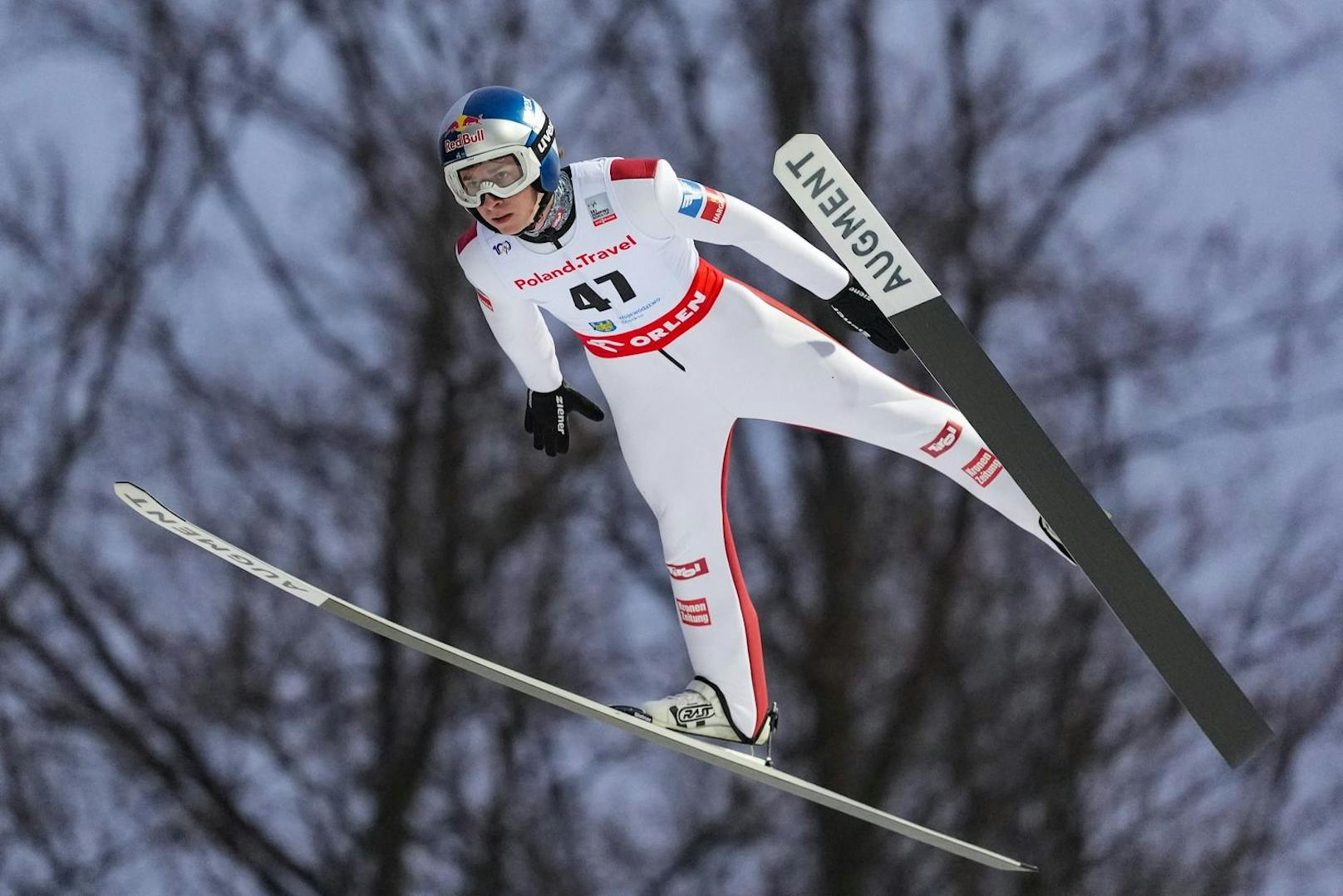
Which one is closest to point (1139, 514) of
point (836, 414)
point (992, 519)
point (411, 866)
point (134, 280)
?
point (992, 519)

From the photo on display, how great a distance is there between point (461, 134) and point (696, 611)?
1.22 meters

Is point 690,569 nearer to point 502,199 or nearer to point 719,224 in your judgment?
point 719,224

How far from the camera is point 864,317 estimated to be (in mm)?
4168

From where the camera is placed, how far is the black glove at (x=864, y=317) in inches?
163

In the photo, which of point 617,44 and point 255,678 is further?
point 617,44

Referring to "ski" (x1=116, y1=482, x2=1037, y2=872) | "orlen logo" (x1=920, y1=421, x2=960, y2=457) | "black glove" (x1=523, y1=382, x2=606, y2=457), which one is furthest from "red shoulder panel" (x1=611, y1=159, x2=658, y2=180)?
"ski" (x1=116, y1=482, x2=1037, y2=872)

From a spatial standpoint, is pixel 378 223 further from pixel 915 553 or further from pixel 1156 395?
pixel 1156 395

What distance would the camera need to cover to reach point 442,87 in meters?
10.5

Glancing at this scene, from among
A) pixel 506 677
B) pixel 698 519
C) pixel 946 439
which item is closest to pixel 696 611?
pixel 698 519

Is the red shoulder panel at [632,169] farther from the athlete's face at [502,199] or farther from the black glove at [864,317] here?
the black glove at [864,317]

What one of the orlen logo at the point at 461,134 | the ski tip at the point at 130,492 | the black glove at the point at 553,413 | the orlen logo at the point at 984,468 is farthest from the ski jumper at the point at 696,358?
the ski tip at the point at 130,492

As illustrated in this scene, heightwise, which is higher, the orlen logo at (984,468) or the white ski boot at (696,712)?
the orlen logo at (984,468)

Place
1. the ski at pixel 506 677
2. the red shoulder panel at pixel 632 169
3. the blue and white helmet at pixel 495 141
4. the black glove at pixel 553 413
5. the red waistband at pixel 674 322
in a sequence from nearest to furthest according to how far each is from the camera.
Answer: the blue and white helmet at pixel 495 141, the red shoulder panel at pixel 632 169, the red waistband at pixel 674 322, the ski at pixel 506 677, the black glove at pixel 553 413

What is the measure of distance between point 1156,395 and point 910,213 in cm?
166
